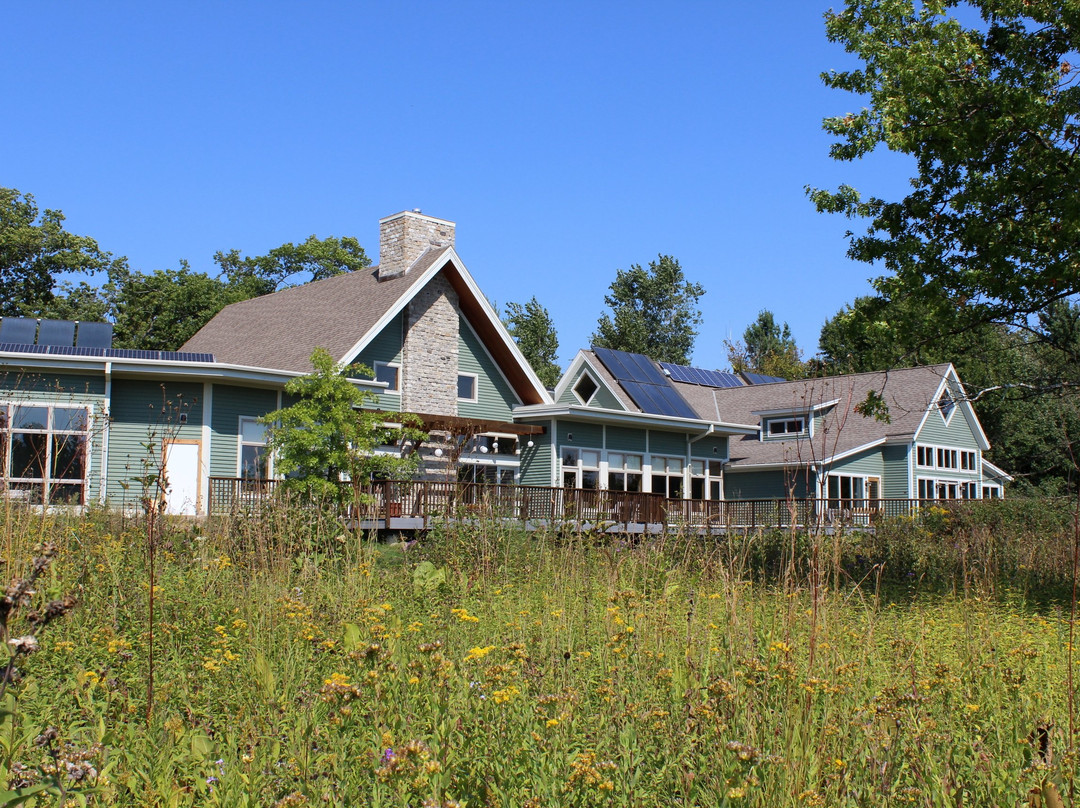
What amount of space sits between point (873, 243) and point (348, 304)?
14.8m

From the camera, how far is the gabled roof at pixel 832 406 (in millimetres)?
36719

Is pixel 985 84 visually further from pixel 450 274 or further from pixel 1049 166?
pixel 450 274

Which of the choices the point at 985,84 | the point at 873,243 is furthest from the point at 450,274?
the point at 985,84

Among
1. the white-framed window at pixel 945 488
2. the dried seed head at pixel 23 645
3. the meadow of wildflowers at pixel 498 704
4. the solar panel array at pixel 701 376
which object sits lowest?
the meadow of wildflowers at pixel 498 704

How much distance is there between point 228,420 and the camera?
21875 mm

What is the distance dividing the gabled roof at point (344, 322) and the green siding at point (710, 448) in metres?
7.66

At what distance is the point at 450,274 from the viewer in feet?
87.9

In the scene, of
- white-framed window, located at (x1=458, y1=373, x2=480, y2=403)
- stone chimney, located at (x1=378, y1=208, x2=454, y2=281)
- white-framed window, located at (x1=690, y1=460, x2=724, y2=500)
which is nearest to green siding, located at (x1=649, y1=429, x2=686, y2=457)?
white-framed window, located at (x1=690, y1=460, x2=724, y2=500)

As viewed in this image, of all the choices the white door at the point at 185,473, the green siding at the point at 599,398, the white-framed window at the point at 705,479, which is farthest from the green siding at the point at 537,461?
the white door at the point at 185,473

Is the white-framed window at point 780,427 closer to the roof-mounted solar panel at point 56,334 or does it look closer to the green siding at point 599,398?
the green siding at point 599,398

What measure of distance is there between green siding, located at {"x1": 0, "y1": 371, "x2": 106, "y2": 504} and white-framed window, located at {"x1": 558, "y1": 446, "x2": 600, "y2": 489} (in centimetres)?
1305

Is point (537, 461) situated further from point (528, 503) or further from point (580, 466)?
point (528, 503)

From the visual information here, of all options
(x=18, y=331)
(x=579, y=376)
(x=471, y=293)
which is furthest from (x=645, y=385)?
(x=18, y=331)

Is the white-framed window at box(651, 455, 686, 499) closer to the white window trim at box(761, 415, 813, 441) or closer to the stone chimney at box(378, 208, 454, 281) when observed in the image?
the white window trim at box(761, 415, 813, 441)
